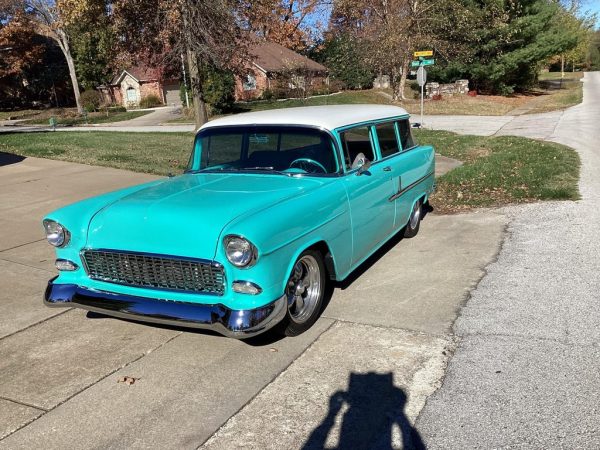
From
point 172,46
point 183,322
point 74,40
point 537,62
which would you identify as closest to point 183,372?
point 183,322

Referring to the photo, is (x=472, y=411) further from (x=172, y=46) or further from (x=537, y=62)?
(x=537, y=62)

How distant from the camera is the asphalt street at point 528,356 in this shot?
2742 millimetres

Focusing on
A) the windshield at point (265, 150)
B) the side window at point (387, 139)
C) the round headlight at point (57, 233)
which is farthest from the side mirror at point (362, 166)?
the round headlight at point (57, 233)

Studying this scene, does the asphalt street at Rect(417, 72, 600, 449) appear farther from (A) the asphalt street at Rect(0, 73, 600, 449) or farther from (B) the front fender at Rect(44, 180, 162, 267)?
(B) the front fender at Rect(44, 180, 162, 267)

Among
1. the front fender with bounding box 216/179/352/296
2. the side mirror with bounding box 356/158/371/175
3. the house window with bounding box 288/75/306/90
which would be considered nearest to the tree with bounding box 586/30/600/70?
the house window with bounding box 288/75/306/90

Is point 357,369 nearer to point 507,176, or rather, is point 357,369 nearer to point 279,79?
point 507,176

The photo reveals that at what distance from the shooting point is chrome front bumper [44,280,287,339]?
3.28m

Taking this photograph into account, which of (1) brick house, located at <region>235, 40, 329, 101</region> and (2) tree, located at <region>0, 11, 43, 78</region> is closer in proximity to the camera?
(1) brick house, located at <region>235, 40, 329, 101</region>

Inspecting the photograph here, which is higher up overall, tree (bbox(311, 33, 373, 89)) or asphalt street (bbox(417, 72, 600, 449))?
tree (bbox(311, 33, 373, 89))

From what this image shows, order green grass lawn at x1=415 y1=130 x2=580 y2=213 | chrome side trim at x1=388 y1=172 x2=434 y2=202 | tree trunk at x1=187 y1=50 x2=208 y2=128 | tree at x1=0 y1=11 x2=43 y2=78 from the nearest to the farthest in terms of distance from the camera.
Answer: chrome side trim at x1=388 y1=172 x2=434 y2=202 → green grass lawn at x1=415 y1=130 x2=580 y2=213 → tree trunk at x1=187 y1=50 x2=208 y2=128 → tree at x1=0 y1=11 x2=43 y2=78

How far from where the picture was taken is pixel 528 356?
11.4ft

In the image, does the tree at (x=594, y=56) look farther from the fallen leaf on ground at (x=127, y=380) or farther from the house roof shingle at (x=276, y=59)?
the fallen leaf on ground at (x=127, y=380)

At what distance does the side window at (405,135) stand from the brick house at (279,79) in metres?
34.6

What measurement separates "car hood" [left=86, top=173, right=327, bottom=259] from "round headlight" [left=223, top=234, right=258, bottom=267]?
0.10m
